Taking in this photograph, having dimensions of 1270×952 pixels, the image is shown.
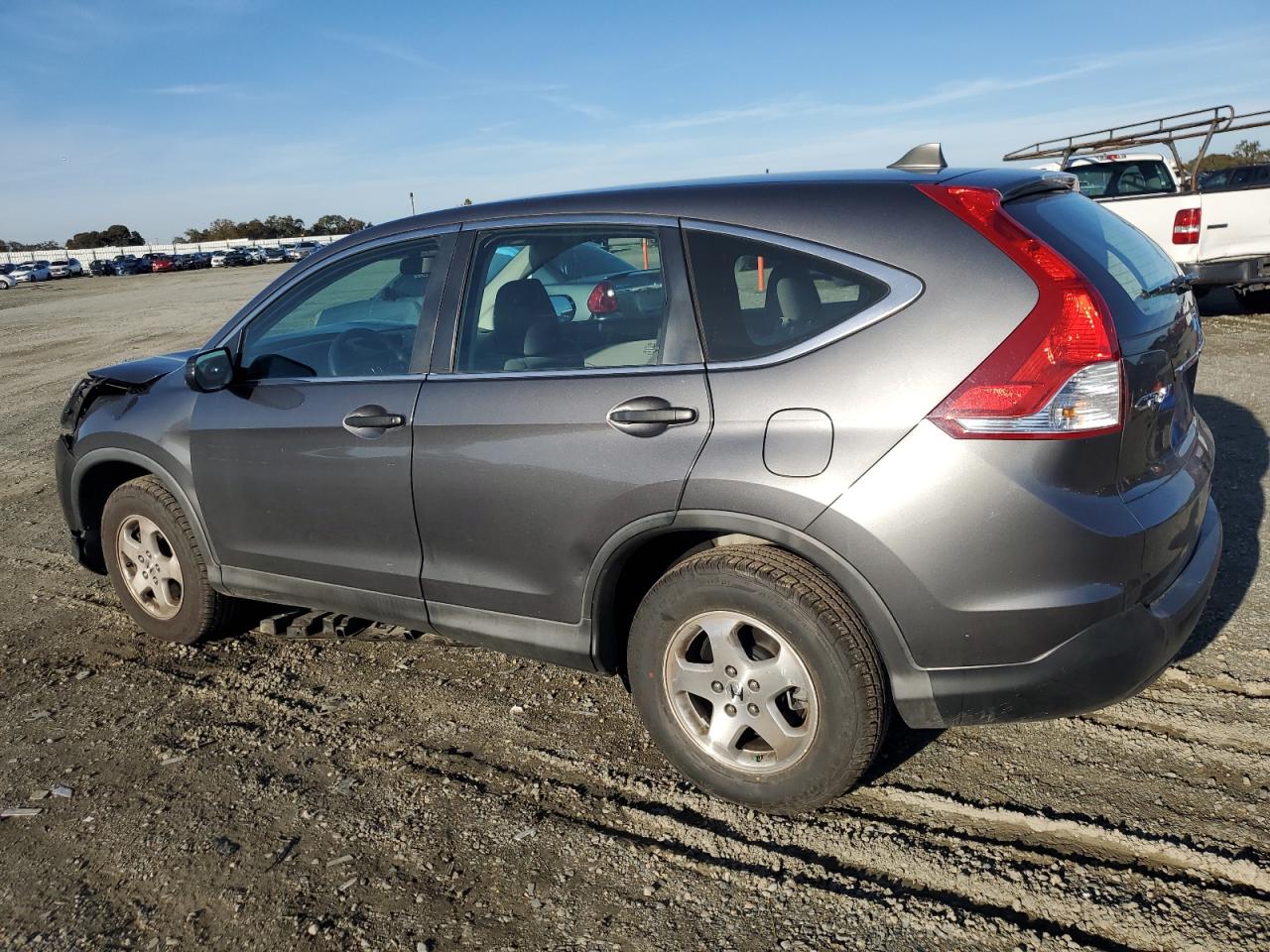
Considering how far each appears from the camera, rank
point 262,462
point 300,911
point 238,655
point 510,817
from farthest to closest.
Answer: point 238,655
point 262,462
point 510,817
point 300,911

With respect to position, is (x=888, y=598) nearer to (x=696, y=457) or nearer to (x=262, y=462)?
(x=696, y=457)

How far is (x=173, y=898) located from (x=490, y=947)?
3.07 feet

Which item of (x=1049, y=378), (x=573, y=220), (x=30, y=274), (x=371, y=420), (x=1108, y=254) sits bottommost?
(x=30, y=274)

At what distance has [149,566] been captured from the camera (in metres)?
4.50

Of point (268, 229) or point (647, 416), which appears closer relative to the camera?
point (647, 416)

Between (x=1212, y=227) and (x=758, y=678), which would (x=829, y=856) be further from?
(x=1212, y=227)

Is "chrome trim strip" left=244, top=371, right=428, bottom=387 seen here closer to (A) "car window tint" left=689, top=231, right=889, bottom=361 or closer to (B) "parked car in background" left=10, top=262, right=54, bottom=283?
(A) "car window tint" left=689, top=231, right=889, bottom=361

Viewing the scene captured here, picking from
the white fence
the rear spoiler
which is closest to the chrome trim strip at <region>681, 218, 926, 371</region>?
the rear spoiler

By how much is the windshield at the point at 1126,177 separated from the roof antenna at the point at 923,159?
10.8 m

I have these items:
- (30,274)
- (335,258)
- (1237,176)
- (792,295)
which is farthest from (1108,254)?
(30,274)

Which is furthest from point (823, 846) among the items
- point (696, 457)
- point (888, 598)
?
point (696, 457)

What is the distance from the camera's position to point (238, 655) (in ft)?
14.6

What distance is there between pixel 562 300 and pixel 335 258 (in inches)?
40.3

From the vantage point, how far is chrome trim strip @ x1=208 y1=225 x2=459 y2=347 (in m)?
3.64
